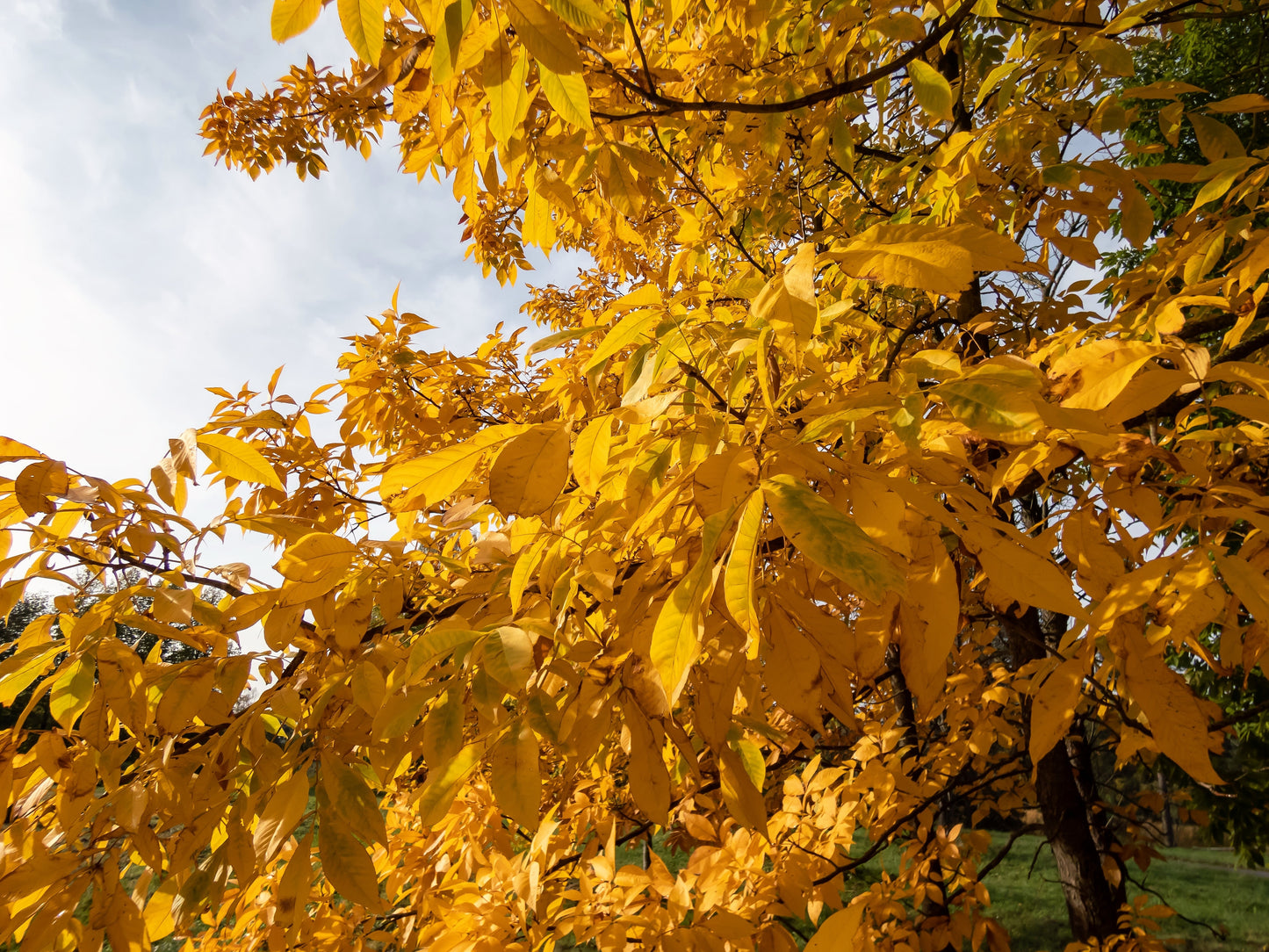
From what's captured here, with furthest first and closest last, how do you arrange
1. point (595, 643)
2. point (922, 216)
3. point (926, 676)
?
1. point (922, 216)
2. point (595, 643)
3. point (926, 676)

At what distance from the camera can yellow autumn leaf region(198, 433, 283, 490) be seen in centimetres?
102

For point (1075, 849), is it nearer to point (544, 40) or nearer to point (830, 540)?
point (830, 540)

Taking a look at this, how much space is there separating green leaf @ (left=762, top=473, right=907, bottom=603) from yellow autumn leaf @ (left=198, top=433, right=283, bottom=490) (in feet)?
2.68

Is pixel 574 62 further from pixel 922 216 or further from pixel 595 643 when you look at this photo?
pixel 922 216

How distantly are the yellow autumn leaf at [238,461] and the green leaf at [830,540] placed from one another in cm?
82

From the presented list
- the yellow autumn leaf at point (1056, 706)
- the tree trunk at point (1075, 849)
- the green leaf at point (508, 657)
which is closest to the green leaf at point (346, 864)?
the green leaf at point (508, 657)

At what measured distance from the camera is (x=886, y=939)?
2.21 metres

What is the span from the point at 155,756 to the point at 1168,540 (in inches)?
63.1

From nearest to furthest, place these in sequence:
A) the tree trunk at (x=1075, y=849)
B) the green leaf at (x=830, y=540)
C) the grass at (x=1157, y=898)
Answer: the green leaf at (x=830, y=540) → the tree trunk at (x=1075, y=849) → the grass at (x=1157, y=898)

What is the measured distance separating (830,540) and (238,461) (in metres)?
0.95

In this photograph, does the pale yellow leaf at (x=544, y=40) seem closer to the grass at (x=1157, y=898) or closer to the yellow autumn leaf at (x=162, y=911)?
the yellow autumn leaf at (x=162, y=911)

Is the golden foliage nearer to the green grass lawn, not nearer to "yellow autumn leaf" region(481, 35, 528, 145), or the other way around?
"yellow autumn leaf" region(481, 35, 528, 145)

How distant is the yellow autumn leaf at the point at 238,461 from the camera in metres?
1.02

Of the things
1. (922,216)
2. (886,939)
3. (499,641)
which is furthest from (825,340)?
(886,939)
